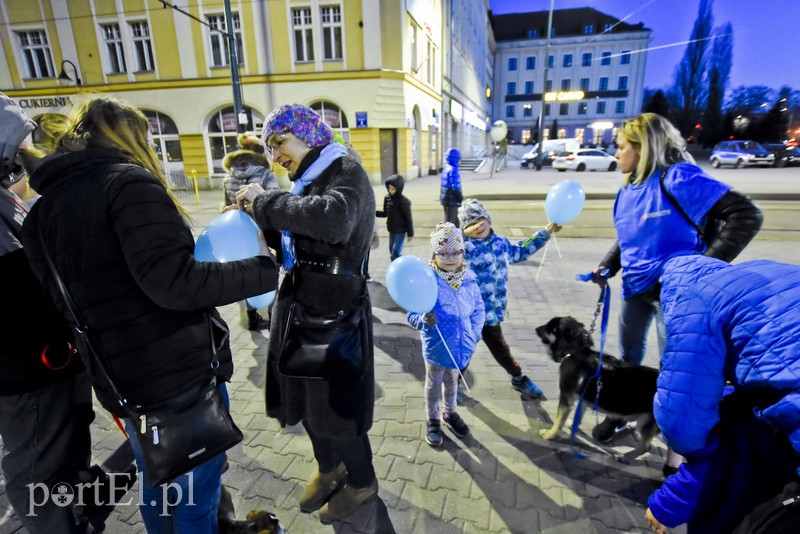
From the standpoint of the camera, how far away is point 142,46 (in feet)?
61.0

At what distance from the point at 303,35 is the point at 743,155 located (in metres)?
25.4

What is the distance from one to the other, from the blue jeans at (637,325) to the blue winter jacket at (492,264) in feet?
2.69

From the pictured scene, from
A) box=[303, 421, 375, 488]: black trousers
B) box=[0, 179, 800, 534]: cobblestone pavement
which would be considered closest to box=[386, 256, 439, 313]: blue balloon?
box=[303, 421, 375, 488]: black trousers

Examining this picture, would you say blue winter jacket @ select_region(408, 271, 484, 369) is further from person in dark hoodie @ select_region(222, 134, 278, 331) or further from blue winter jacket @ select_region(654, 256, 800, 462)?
person in dark hoodie @ select_region(222, 134, 278, 331)

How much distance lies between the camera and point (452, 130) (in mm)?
32594

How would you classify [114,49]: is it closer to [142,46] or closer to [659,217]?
[142,46]

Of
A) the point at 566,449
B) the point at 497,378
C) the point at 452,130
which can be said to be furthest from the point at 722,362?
the point at 452,130

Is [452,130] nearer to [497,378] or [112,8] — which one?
[112,8]

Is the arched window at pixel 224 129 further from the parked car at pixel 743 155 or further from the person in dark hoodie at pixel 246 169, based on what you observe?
the parked car at pixel 743 155

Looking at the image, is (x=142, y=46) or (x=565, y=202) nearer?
(x=565, y=202)

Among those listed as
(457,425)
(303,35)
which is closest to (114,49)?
(303,35)

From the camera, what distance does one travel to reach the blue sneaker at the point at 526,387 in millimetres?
3293

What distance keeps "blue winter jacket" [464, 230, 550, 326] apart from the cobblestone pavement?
2.47 feet

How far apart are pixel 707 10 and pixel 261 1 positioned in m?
52.3
